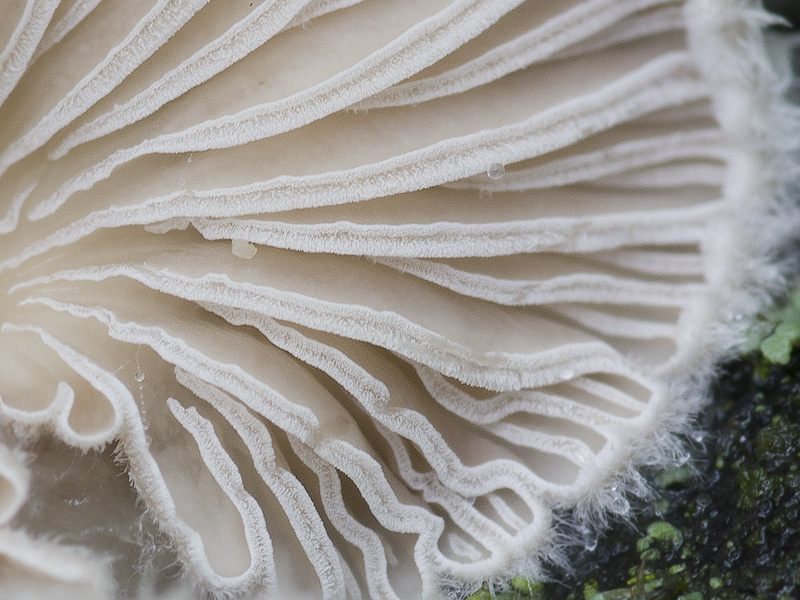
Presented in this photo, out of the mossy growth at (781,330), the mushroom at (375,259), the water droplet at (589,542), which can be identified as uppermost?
the mushroom at (375,259)

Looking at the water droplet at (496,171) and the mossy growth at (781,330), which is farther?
the mossy growth at (781,330)

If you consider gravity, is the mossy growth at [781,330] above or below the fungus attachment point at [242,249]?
below

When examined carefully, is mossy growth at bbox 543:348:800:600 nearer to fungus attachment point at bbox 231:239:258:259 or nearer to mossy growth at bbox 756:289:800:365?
mossy growth at bbox 756:289:800:365

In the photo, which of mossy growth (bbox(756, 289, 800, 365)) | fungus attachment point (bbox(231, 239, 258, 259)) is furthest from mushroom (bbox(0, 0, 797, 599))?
mossy growth (bbox(756, 289, 800, 365))

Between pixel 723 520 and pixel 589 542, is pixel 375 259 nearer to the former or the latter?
pixel 589 542

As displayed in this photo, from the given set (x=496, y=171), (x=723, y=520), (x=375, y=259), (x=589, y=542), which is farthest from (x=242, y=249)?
(x=723, y=520)

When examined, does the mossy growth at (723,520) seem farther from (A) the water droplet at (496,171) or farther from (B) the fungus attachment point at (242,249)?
(B) the fungus attachment point at (242,249)

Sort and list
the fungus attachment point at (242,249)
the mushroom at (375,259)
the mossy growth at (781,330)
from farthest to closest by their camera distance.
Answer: the mossy growth at (781,330)
the fungus attachment point at (242,249)
the mushroom at (375,259)

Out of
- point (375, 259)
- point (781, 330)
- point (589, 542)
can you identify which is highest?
point (375, 259)

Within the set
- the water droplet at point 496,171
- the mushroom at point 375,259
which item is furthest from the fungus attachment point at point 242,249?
the water droplet at point 496,171

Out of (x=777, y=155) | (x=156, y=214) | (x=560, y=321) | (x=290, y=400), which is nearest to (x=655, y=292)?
(x=560, y=321)

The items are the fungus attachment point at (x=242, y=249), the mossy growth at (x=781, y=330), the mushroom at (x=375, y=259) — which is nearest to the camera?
the mushroom at (x=375, y=259)
